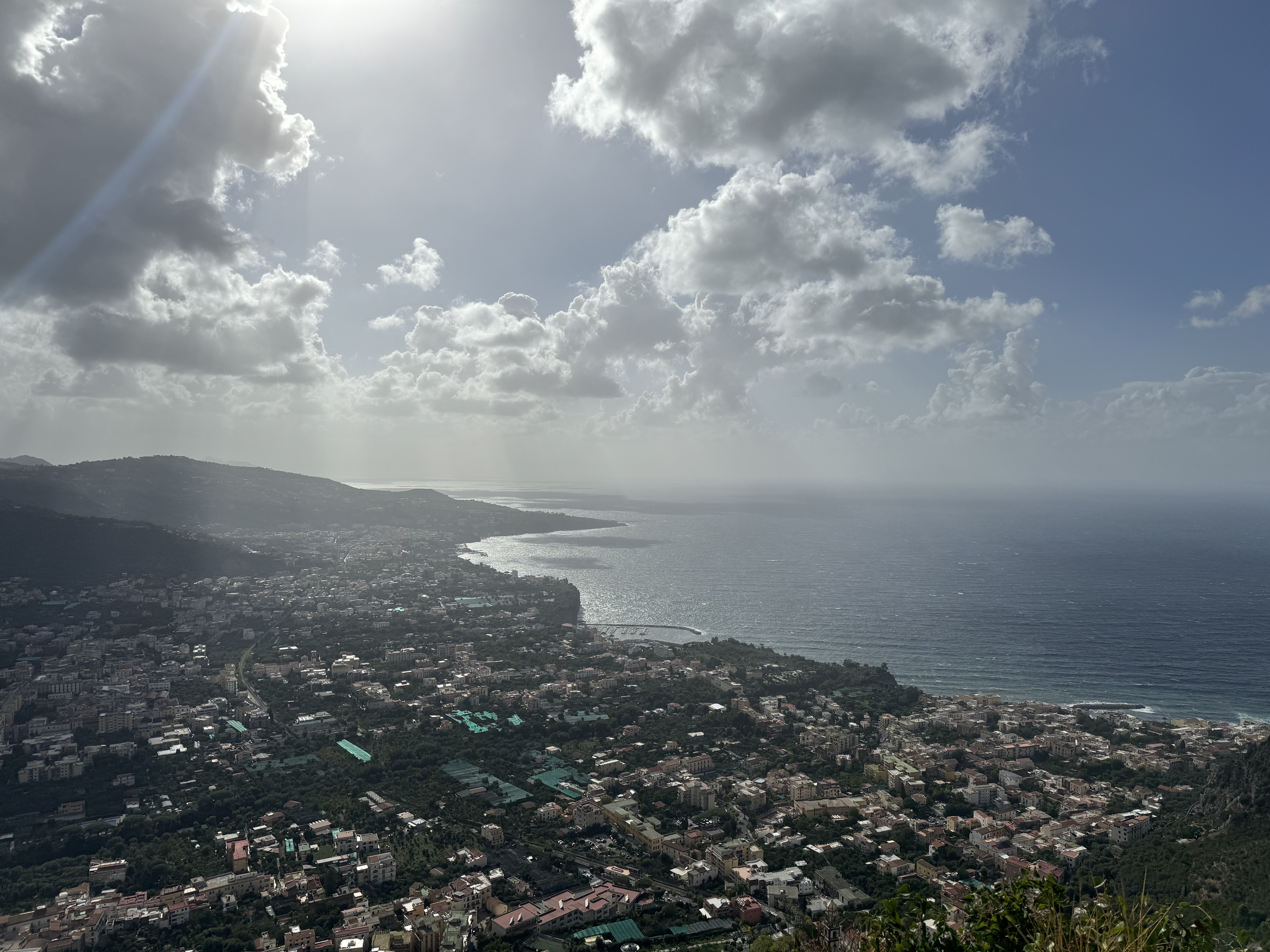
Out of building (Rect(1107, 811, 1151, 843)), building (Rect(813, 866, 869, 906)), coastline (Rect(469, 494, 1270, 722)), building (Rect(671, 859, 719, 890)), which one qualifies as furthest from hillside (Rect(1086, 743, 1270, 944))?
coastline (Rect(469, 494, 1270, 722))

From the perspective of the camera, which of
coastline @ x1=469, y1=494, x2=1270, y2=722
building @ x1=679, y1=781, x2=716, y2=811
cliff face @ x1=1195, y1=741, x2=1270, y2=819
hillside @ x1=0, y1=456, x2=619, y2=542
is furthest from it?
hillside @ x1=0, y1=456, x2=619, y2=542

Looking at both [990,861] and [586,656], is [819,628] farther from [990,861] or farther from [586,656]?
[990,861]

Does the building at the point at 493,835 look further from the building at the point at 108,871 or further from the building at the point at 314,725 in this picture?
the building at the point at 314,725

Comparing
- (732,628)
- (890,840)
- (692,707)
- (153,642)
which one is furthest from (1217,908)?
(153,642)

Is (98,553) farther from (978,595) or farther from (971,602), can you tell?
(978,595)

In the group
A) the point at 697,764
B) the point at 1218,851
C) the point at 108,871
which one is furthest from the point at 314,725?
the point at 1218,851

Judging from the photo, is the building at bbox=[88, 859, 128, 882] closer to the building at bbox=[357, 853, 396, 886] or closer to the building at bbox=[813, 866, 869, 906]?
the building at bbox=[357, 853, 396, 886]
